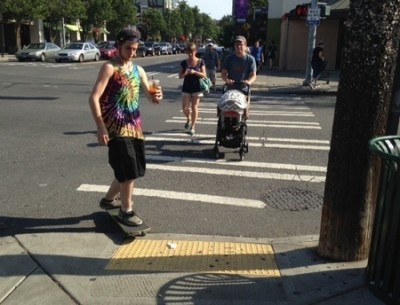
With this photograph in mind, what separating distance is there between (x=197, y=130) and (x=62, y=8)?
126ft

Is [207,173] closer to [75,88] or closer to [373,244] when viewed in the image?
[373,244]

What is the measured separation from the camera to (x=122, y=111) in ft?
14.3

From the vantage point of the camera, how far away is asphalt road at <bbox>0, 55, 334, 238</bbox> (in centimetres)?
501

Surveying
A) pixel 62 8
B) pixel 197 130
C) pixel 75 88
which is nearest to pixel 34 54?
pixel 62 8

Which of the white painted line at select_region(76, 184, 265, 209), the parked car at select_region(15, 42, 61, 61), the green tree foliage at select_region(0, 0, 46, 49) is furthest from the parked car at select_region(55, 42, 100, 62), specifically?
the white painted line at select_region(76, 184, 265, 209)

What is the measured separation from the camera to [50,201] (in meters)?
5.53

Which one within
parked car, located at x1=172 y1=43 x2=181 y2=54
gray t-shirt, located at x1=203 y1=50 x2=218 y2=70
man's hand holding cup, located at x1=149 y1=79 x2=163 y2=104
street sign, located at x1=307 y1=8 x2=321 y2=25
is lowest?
parked car, located at x1=172 y1=43 x2=181 y2=54

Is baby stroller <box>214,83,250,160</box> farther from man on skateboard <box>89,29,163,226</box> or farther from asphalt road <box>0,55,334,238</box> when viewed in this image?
man on skateboard <box>89,29,163,226</box>

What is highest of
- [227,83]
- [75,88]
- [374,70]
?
[374,70]

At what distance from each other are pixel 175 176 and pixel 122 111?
2.40 metres

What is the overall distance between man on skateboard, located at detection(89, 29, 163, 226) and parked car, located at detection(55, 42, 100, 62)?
3132 cm

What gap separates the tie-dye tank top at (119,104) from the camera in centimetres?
429

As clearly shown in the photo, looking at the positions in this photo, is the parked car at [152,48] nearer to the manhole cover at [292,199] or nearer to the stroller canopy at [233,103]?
the stroller canopy at [233,103]

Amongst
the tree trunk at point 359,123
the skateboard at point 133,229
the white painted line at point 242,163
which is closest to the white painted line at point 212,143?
the white painted line at point 242,163
